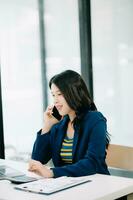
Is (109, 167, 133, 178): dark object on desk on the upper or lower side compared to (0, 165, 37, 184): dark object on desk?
lower

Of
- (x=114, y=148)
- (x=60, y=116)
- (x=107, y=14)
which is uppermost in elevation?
(x=107, y=14)

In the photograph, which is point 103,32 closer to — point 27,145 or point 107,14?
point 107,14

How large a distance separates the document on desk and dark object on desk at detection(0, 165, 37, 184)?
0.08 metres

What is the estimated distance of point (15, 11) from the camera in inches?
143

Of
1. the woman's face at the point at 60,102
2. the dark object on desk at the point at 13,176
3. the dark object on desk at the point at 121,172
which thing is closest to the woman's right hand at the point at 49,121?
the woman's face at the point at 60,102

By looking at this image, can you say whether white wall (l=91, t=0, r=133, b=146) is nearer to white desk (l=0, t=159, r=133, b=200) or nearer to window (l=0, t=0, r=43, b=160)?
window (l=0, t=0, r=43, b=160)

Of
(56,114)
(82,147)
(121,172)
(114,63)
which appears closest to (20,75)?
(114,63)

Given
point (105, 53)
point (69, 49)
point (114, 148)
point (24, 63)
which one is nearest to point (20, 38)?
point (24, 63)

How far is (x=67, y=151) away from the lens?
7.83 feet

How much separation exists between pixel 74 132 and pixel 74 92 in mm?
229

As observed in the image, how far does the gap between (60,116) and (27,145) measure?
1.24 meters

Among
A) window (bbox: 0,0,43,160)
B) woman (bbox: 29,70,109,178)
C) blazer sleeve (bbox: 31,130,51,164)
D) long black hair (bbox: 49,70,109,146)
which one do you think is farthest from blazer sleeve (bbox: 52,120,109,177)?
window (bbox: 0,0,43,160)

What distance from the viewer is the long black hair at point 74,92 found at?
2.37 meters

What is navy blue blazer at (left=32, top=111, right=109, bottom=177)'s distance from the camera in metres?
2.13
